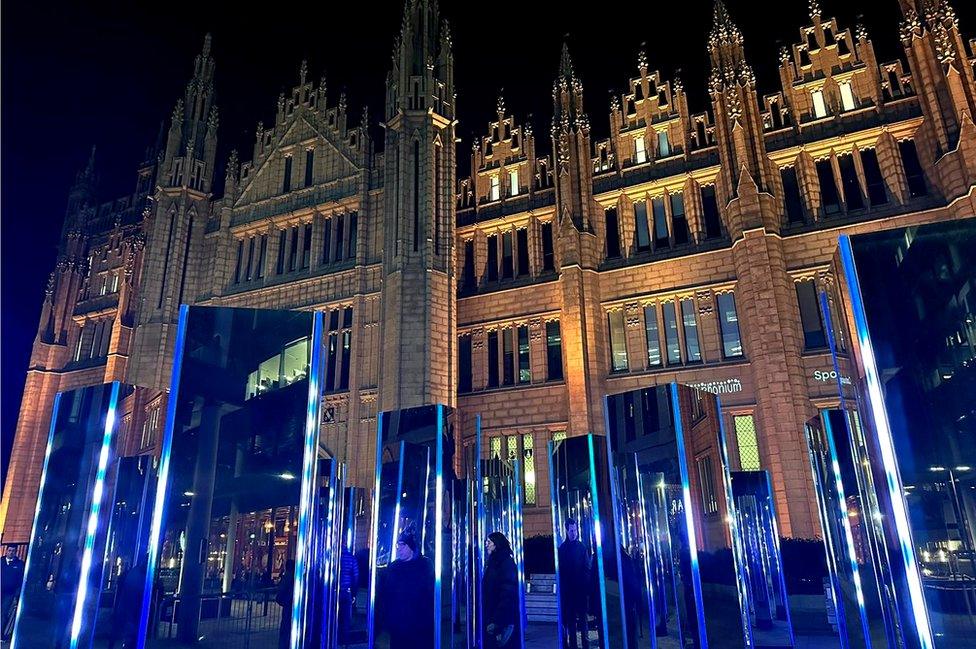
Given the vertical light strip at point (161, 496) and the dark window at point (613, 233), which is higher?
the dark window at point (613, 233)

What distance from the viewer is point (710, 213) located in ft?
88.1

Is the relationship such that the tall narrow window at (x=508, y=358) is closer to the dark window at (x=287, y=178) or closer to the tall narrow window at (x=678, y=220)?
the tall narrow window at (x=678, y=220)

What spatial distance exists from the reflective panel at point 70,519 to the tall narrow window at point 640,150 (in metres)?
25.5

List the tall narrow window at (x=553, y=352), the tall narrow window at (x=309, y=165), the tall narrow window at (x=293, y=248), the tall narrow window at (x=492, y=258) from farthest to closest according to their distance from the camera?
the tall narrow window at (x=309, y=165) → the tall narrow window at (x=293, y=248) → the tall narrow window at (x=492, y=258) → the tall narrow window at (x=553, y=352)

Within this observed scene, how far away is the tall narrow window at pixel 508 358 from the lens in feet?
90.8

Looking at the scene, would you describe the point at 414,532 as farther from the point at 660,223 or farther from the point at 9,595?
the point at 660,223

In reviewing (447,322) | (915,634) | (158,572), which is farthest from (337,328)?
(915,634)

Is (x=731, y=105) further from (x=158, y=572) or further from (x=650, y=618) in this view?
(x=158, y=572)

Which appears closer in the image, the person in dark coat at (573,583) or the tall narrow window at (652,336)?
the person in dark coat at (573,583)

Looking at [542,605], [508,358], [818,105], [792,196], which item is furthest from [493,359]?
[818,105]

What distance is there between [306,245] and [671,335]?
1734 cm

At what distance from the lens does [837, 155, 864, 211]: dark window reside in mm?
24516

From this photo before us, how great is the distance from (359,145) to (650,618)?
28279 millimetres

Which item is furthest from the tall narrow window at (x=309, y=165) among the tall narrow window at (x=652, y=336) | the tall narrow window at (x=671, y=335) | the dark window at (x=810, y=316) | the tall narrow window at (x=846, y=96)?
the tall narrow window at (x=846, y=96)
